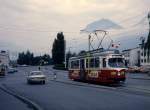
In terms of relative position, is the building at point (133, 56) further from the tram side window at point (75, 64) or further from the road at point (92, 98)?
the road at point (92, 98)

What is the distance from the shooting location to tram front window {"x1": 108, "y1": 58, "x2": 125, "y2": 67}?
119 feet

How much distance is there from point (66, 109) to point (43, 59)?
177229 mm

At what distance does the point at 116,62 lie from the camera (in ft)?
120

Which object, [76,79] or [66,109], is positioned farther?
[76,79]

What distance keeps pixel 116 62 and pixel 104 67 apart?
1151 millimetres

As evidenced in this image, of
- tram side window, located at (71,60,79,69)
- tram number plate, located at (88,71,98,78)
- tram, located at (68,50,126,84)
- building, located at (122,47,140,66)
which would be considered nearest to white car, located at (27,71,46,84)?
tram side window, located at (71,60,79,69)

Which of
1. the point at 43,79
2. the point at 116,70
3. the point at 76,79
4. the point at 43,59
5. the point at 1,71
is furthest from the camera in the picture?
the point at 43,59

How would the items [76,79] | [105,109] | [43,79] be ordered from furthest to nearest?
[76,79] < [43,79] < [105,109]

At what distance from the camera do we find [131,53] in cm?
19475

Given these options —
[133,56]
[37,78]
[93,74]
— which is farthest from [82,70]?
[133,56]

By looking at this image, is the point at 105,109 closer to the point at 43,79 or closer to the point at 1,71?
the point at 43,79

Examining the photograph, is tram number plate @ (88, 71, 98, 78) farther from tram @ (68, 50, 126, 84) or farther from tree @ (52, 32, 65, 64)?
tree @ (52, 32, 65, 64)

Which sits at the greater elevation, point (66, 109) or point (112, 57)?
point (112, 57)

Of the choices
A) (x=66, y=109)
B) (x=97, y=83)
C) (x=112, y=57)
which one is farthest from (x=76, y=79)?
(x=66, y=109)
